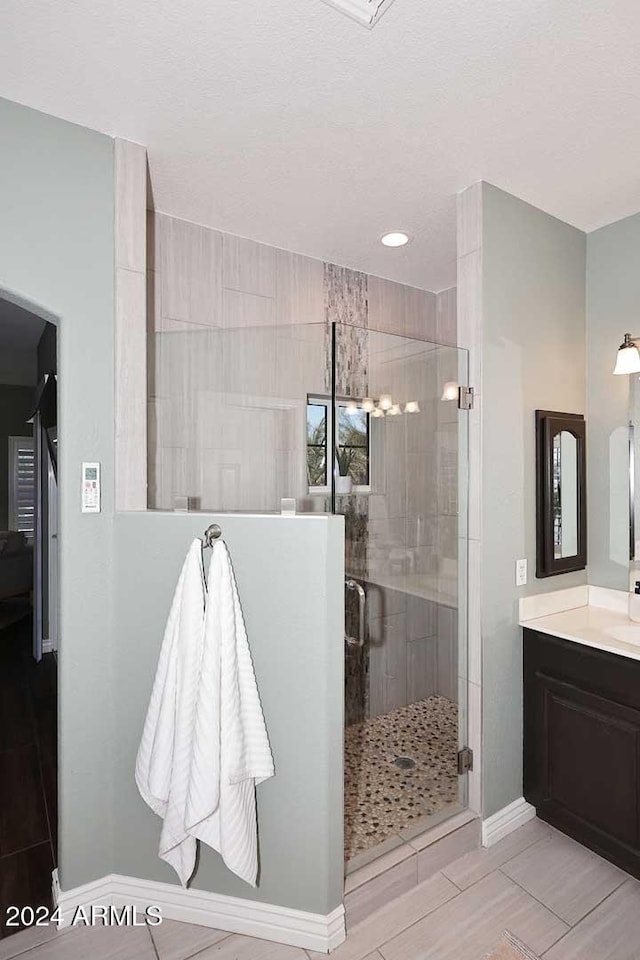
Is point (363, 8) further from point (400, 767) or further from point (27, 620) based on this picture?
point (27, 620)

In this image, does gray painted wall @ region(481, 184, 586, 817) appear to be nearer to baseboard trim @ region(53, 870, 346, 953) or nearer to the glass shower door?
the glass shower door

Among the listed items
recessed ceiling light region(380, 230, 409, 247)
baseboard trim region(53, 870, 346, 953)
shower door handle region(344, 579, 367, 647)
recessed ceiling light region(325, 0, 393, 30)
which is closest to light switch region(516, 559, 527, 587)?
shower door handle region(344, 579, 367, 647)

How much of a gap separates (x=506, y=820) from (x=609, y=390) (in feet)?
6.67

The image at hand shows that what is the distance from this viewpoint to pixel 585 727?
212 centimetres

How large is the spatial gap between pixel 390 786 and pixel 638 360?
223 cm

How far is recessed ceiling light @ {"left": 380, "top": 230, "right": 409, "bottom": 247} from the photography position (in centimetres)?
274

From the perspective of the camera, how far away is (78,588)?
1.85 meters

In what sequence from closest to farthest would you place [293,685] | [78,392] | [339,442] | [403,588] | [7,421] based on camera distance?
[293,685] → [78,392] → [339,442] → [403,588] → [7,421]

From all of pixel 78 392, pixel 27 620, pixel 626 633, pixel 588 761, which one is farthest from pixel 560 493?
pixel 27 620

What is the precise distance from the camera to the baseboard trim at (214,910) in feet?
5.63

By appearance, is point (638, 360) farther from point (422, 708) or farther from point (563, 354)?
point (422, 708)

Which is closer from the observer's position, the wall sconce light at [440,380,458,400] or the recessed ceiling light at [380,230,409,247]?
the wall sconce light at [440,380,458,400]

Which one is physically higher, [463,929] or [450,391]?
[450,391]

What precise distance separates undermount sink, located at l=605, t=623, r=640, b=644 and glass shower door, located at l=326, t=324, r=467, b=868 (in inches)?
25.7
